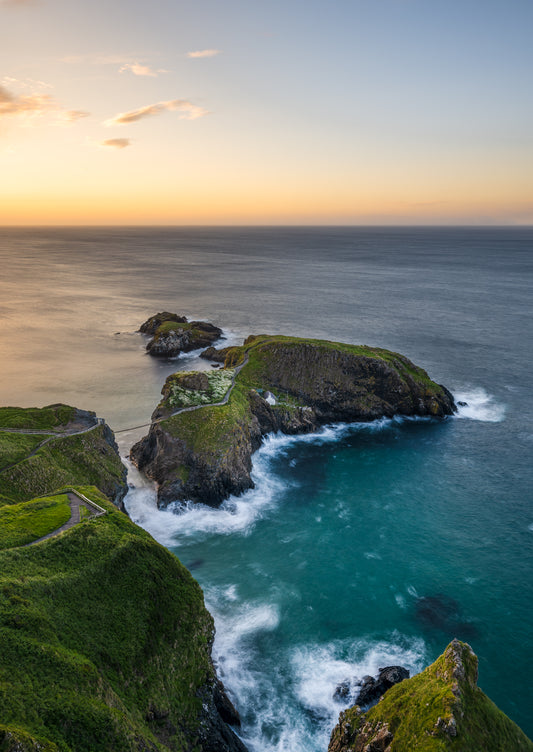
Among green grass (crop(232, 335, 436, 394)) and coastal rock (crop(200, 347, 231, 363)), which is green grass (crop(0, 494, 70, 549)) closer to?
green grass (crop(232, 335, 436, 394))

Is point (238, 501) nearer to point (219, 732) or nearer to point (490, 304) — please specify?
point (219, 732)

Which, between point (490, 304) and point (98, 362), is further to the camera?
point (490, 304)

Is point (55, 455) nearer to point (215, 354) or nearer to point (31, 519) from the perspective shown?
point (31, 519)

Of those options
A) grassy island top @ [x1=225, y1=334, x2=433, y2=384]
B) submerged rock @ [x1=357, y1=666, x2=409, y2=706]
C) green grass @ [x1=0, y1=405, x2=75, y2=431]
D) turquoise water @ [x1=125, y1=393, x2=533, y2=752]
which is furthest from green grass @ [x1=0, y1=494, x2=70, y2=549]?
grassy island top @ [x1=225, y1=334, x2=433, y2=384]

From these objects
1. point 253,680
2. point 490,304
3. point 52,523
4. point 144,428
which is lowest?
point 253,680

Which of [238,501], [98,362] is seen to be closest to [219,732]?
[238,501]

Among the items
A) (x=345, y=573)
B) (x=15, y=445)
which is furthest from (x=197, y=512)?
(x=15, y=445)
